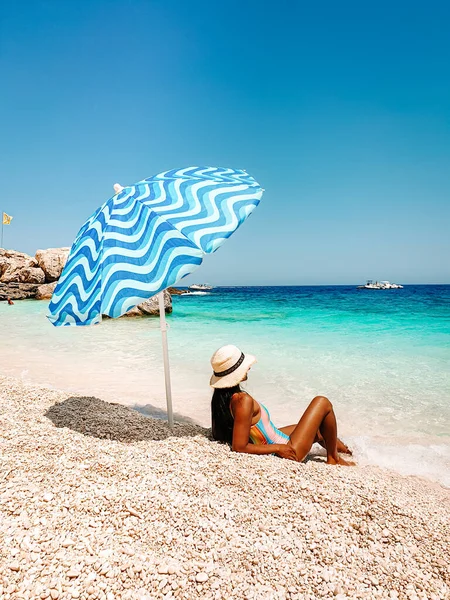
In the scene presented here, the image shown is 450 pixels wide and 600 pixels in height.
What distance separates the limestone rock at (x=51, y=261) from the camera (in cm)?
3162

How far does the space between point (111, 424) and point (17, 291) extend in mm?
29165

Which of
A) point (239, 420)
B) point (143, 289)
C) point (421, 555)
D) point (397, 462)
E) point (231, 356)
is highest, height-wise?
point (143, 289)

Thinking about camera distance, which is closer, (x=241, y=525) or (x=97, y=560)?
(x=97, y=560)

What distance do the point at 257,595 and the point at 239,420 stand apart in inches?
55.4

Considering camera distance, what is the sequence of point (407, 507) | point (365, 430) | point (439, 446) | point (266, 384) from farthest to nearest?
point (266, 384)
point (365, 430)
point (439, 446)
point (407, 507)

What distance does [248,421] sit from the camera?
10.7 feet

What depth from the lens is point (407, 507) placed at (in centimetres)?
269

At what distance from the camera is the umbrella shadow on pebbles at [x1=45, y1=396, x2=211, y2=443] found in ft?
12.1

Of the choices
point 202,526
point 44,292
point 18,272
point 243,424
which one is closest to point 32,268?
point 18,272

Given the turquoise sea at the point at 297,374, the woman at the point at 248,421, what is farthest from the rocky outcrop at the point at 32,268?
the woman at the point at 248,421

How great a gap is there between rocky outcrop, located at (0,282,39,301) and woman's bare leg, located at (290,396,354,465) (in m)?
29.8

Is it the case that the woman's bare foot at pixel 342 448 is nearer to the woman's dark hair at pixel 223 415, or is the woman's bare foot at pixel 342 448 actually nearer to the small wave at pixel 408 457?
the small wave at pixel 408 457

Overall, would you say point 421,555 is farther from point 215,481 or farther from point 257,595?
point 215,481

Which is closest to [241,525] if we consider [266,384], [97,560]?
[97,560]
